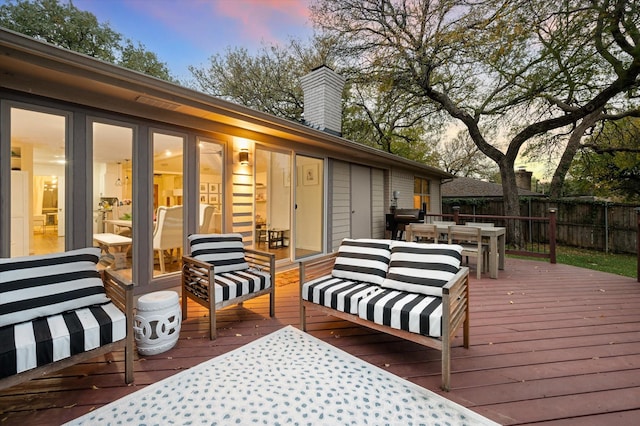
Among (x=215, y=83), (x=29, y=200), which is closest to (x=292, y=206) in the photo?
(x=29, y=200)

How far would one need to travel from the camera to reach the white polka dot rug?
1694 millimetres

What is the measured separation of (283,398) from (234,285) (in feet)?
4.39

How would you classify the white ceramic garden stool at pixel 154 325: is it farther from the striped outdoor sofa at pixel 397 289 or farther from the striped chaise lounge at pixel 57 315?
the striped outdoor sofa at pixel 397 289

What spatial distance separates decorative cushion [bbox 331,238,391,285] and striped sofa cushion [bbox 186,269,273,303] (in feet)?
2.73

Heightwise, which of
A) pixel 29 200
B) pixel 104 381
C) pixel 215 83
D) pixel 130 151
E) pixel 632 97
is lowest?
pixel 104 381

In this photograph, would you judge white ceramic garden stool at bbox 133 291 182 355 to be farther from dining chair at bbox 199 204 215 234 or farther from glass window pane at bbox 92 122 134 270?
dining chair at bbox 199 204 215 234

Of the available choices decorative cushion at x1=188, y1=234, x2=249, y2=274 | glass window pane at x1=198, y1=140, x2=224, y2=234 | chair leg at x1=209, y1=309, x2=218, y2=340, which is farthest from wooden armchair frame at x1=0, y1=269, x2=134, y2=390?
glass window pane at x1=198, y1=140, x2=224, y2=234

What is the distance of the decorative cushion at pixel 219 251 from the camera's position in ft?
10.9

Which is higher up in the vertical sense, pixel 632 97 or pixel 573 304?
pixel 632 97

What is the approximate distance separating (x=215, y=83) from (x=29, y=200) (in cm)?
1170

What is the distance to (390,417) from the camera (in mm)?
1714

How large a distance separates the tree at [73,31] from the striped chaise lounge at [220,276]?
1321 centimetres

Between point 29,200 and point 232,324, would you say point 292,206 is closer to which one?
point 232,324

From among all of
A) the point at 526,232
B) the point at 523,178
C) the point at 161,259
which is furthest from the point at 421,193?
the point at 523,178
